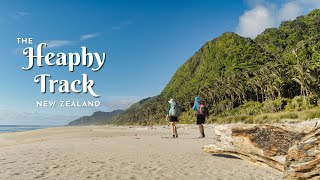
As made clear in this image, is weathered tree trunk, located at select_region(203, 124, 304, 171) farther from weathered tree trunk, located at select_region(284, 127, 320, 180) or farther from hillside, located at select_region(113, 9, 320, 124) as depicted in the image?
hillside, located at select_region(113, 9, 320, 124)

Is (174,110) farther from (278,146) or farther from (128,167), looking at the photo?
(278,146)

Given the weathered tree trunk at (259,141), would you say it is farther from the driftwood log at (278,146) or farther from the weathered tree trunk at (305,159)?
the weathered tree trunk at (305,159)

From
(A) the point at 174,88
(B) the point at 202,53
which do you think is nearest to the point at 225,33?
(B) the point at 202,53

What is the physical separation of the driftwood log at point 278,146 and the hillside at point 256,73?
4084 centimetres

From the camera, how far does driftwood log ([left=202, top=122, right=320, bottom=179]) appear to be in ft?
20.8

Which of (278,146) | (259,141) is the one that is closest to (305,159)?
(278,146)

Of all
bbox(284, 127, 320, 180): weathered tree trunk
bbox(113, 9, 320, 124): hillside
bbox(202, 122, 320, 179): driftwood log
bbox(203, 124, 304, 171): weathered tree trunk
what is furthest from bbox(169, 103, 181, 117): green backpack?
bbox(113, 9, 320, 124): hillside

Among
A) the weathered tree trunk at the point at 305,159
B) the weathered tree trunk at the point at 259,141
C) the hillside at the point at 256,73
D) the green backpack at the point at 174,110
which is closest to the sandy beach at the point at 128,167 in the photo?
the weathered tree trunk at the point at 259,141

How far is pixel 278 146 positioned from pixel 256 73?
76.4 m

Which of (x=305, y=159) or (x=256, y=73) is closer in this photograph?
(x=305, y=159)

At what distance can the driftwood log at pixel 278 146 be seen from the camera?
6.33m

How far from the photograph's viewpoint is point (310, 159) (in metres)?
6.27

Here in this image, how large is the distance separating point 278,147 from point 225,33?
588 feet

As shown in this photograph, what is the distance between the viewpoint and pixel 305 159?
20.9 feet
